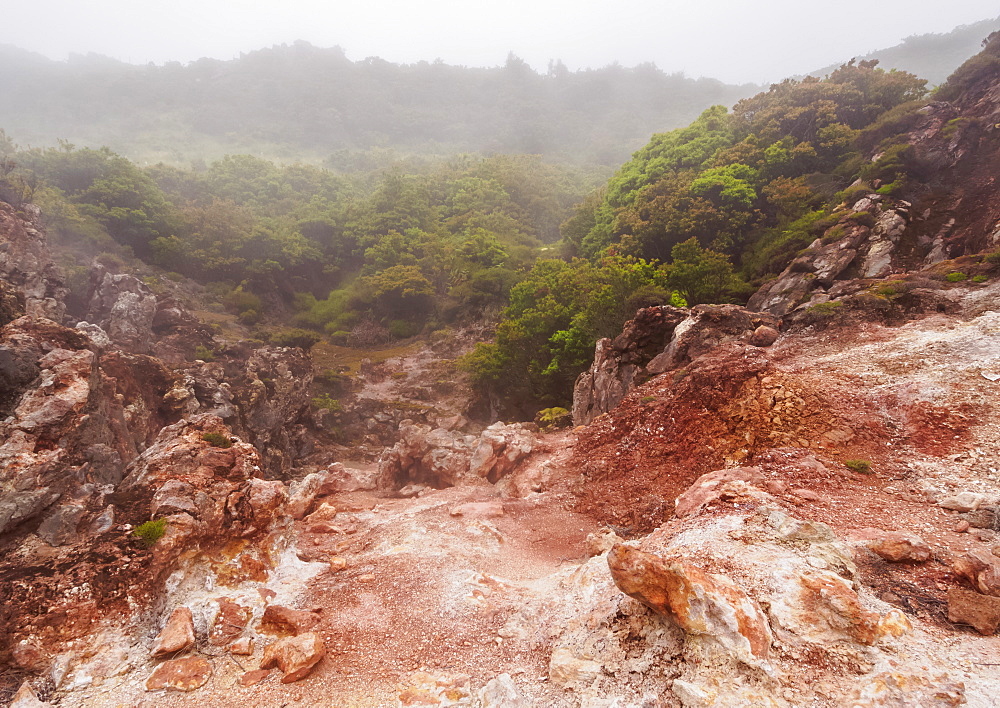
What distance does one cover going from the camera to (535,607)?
25.9 ft

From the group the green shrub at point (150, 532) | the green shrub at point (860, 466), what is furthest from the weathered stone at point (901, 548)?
the green shrub at point (150, 532)

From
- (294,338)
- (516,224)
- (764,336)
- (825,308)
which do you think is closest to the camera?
(825,308)

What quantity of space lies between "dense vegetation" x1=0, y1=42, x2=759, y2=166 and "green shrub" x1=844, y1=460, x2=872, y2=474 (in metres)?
84.1

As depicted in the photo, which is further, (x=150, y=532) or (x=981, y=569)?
(x=150, y=532)

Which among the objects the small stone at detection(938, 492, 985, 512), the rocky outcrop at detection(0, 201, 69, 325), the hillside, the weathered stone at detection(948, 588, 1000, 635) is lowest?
the small stone at detection(938, 492, 985, 512)

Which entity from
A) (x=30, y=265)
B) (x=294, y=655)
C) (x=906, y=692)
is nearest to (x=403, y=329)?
(x=30, y=265)

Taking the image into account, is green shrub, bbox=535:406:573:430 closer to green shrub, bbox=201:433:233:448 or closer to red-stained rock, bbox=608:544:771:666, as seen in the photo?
green shrub, bbox=201:433:233:448

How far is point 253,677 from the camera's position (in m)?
6.67

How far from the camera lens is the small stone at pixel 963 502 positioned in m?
7.49

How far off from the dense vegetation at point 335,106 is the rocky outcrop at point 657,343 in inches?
2951

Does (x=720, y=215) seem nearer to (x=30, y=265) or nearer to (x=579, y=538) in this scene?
(x=579, y=538)

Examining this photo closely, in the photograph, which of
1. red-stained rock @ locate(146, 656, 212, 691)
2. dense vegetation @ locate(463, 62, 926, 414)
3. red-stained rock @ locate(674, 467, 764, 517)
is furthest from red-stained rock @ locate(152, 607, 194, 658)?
dense vegetation @ locate(463, 62, 926, 414)

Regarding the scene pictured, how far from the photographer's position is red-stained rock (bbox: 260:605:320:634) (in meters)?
7.58

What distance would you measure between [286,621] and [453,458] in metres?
9.65
